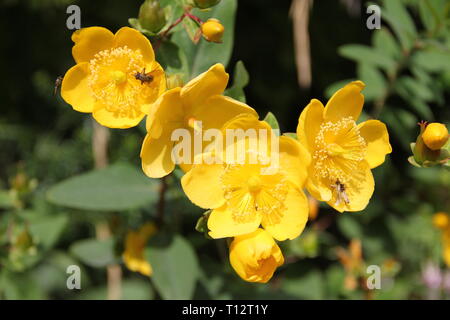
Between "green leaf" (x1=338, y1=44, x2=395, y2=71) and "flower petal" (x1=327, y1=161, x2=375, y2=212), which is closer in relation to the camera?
"flower petal" (x1=327, y1=161, x2=375, y2=212)

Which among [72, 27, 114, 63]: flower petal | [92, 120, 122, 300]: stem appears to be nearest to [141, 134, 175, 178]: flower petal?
[72, 27, 114, 63]: flower petal

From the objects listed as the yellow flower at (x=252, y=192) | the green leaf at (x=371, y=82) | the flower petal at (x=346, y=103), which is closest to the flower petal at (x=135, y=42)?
the yellow flower at (x=252, y=192)

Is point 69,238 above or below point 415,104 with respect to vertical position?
below

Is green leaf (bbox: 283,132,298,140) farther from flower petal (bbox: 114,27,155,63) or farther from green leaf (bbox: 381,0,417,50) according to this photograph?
green leaf (bbox: 381,0,417,50)

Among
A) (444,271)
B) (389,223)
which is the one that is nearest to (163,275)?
(389,223)

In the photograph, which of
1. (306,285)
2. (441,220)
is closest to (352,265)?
(306,285)

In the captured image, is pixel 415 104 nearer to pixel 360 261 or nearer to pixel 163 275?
pixel 360 261

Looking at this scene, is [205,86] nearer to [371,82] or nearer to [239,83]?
[239,83]
